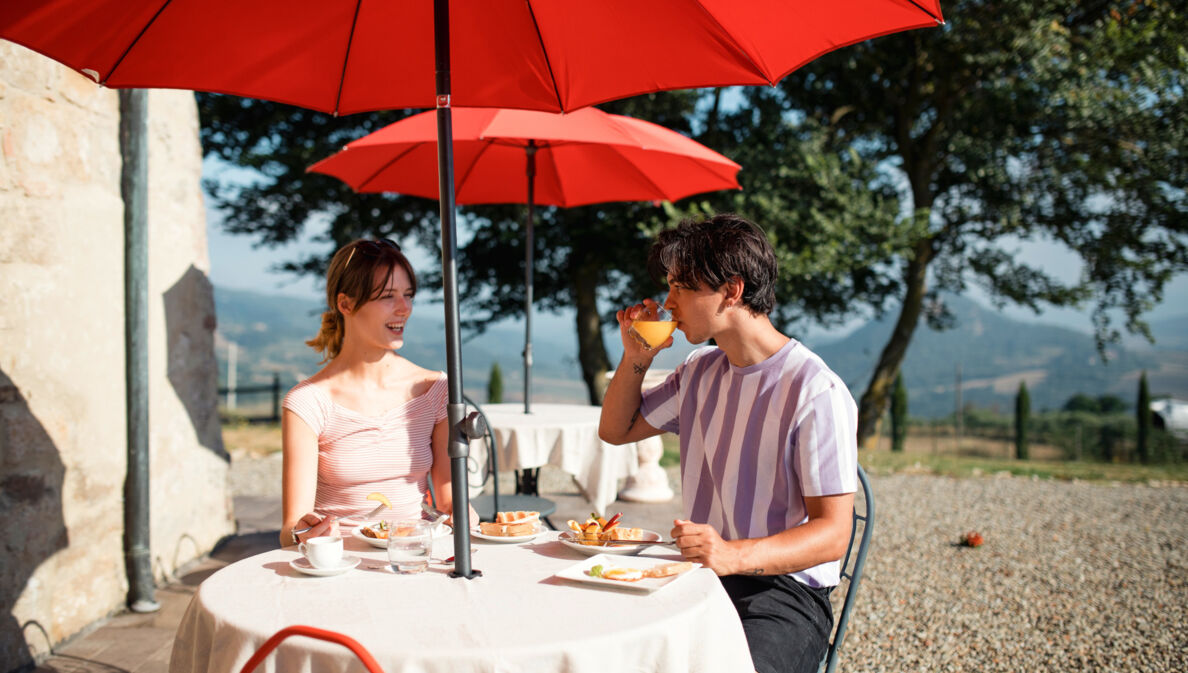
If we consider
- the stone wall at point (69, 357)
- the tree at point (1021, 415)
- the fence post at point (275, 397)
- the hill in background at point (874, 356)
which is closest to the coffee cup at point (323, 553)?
the hill in background at point (874, 356)

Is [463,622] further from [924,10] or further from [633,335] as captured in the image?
[924,10]

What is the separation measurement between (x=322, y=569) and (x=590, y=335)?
13076 mm

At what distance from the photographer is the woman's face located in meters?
2.47

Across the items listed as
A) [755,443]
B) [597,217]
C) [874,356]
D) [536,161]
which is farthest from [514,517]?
[874,356]

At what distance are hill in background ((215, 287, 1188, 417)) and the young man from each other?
0.13m

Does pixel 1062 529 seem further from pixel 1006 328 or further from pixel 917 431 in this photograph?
pixel 1006 328

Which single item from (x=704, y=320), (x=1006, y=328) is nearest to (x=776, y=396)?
(x=704, y=320)

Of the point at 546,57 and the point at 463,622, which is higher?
the point at 546,57

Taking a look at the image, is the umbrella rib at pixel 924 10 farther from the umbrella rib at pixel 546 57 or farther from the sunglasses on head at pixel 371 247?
the sunglasses on head at pixel 371 247

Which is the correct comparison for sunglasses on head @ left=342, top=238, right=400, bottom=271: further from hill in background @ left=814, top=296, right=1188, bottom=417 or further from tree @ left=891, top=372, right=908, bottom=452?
hill in background @ left=814, top=296, right=1188, bottom=417

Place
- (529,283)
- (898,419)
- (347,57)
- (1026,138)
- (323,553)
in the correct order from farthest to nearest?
(898,419), (1026,138), (529,283), (347,57), (323,553)

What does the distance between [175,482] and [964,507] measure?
6.14m

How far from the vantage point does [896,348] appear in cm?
1412

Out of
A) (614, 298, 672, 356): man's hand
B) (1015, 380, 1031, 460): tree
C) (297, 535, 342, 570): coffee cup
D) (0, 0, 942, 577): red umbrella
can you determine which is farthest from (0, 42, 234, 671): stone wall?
(1015, 380, 1031, 460): tree
